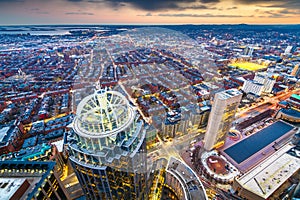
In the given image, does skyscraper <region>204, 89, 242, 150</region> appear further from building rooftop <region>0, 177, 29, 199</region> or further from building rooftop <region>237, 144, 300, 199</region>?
building rooftop <region>0, 177, 29, 199</region>

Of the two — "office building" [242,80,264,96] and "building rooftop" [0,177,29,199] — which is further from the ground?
"building rooftop" [0,177,29,199]

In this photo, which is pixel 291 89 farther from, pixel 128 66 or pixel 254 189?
pixel 128 66

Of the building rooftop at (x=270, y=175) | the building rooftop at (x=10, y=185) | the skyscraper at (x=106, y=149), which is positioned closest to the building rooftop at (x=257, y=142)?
the building rooftop at (x=270, y=175)

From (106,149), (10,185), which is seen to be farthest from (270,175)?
(10,185)

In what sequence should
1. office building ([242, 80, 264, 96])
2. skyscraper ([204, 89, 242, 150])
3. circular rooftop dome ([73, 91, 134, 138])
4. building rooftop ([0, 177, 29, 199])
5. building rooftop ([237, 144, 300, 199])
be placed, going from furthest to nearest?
office building ([242, 80, 264, 96]), skyscraper ([204, 89, 242, 150]), building rooftop ([237, 144, 300, 199]), circular rooftop dome ([73, 91, 134, 138]), building rooftop ([0, 177, 29, 199])

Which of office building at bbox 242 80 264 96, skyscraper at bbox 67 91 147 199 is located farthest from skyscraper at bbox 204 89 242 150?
office building at bbox 242 80 264 96

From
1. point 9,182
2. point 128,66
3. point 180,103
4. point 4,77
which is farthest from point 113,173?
point 4,77
